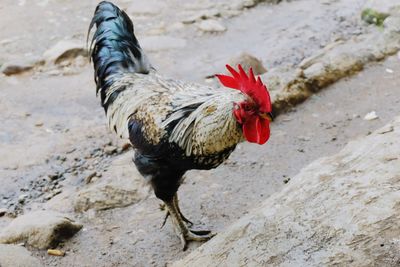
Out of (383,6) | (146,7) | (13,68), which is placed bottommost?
(13,68)

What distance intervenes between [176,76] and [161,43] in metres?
0.88

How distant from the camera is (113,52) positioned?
3865 mm

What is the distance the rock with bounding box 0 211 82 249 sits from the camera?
366 centimetres

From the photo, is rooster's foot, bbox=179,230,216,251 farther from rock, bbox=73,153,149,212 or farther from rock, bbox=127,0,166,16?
rock, bbox=127,0,166,16

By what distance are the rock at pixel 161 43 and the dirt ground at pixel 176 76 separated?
10cm

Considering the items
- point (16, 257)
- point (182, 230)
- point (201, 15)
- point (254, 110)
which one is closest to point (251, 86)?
point (254, 110)

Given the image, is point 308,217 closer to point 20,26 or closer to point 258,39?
point 258,39

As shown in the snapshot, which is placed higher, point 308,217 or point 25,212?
point 308,217

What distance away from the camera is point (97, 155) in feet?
15.9

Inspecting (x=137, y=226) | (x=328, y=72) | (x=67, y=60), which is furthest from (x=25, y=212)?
(x=328, y=72)

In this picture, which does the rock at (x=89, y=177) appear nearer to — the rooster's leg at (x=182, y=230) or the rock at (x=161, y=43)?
the rooster's leg at (x=182, y=230)

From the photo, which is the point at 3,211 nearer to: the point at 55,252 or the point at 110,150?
the point at 55,252

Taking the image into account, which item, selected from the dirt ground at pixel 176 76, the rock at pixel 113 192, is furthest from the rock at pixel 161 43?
the rock at pixel 113 192

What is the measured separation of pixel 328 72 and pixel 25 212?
321cm
